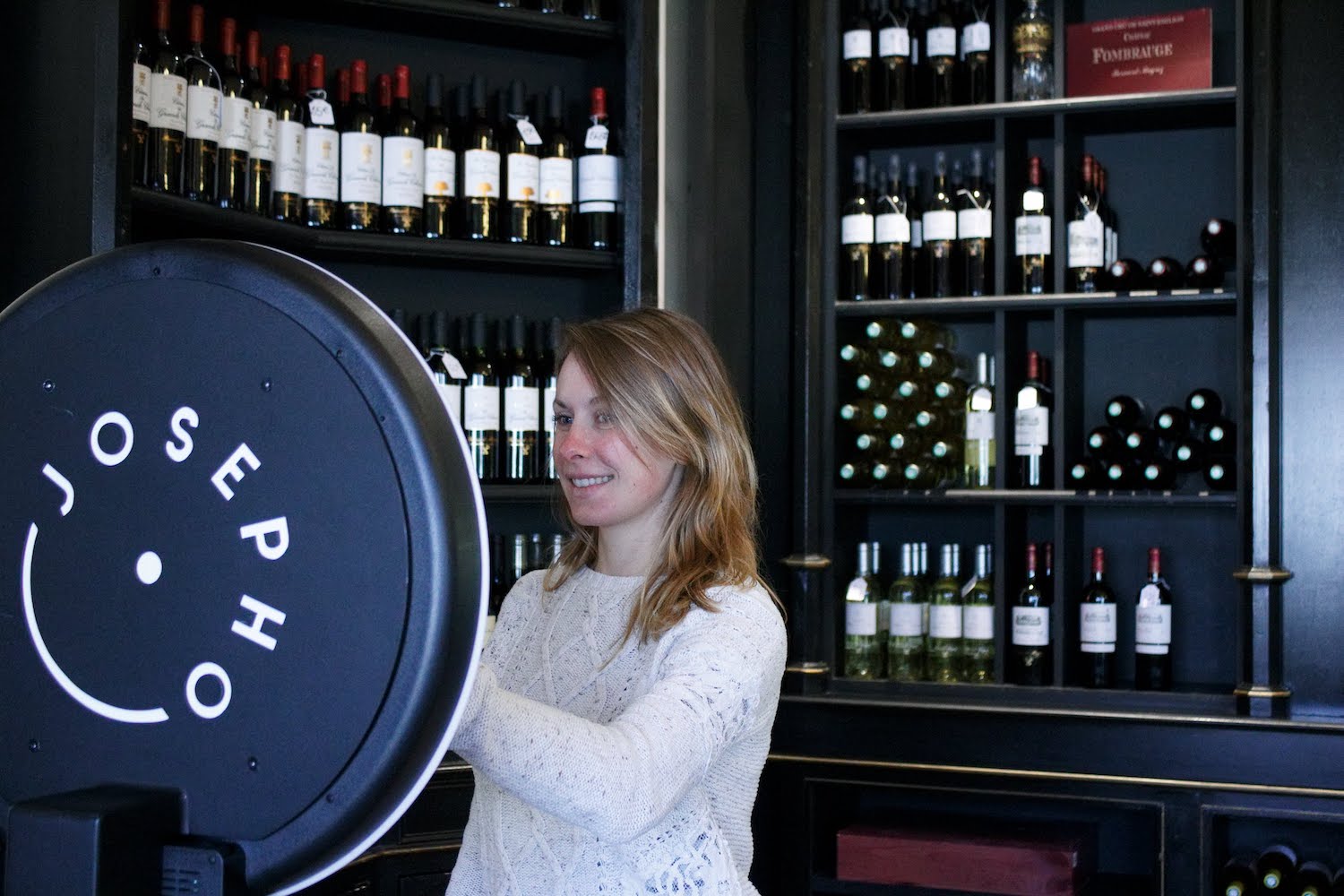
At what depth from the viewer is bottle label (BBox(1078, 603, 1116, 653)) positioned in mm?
3188

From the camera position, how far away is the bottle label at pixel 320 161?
2.81 metres

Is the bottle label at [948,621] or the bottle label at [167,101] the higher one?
the bottle label at [167,101]

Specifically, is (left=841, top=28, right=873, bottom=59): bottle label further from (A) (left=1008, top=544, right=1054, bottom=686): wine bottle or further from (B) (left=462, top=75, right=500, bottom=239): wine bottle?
(A) (left=1008, top=544, right=1054, bottom=686): wine bottle

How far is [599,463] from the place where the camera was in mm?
1454

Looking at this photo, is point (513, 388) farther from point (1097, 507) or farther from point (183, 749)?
point (183, 749)

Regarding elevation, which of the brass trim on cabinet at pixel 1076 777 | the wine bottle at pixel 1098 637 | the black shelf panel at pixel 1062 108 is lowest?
the brass trim on cabinet at pixel 1076 777

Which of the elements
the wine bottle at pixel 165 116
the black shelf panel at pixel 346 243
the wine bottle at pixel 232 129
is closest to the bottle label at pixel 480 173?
the black shelf panel at pixel 346 243

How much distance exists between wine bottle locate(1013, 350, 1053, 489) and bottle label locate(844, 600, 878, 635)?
1.46ft

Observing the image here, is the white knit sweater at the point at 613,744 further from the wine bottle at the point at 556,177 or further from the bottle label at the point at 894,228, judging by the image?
the bottle label at the point at 894,228

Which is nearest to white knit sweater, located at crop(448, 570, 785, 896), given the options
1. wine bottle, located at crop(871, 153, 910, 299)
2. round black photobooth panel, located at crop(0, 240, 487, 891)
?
round black photobooth panel, located at crop(0, 240, 487, 891)

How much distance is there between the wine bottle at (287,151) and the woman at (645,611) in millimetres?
1425

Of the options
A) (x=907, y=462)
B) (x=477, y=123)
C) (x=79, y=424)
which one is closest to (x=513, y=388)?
(x=477, y=123)

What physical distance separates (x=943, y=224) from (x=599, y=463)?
6.81ft

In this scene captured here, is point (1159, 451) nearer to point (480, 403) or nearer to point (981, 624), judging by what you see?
point (981, 624)
